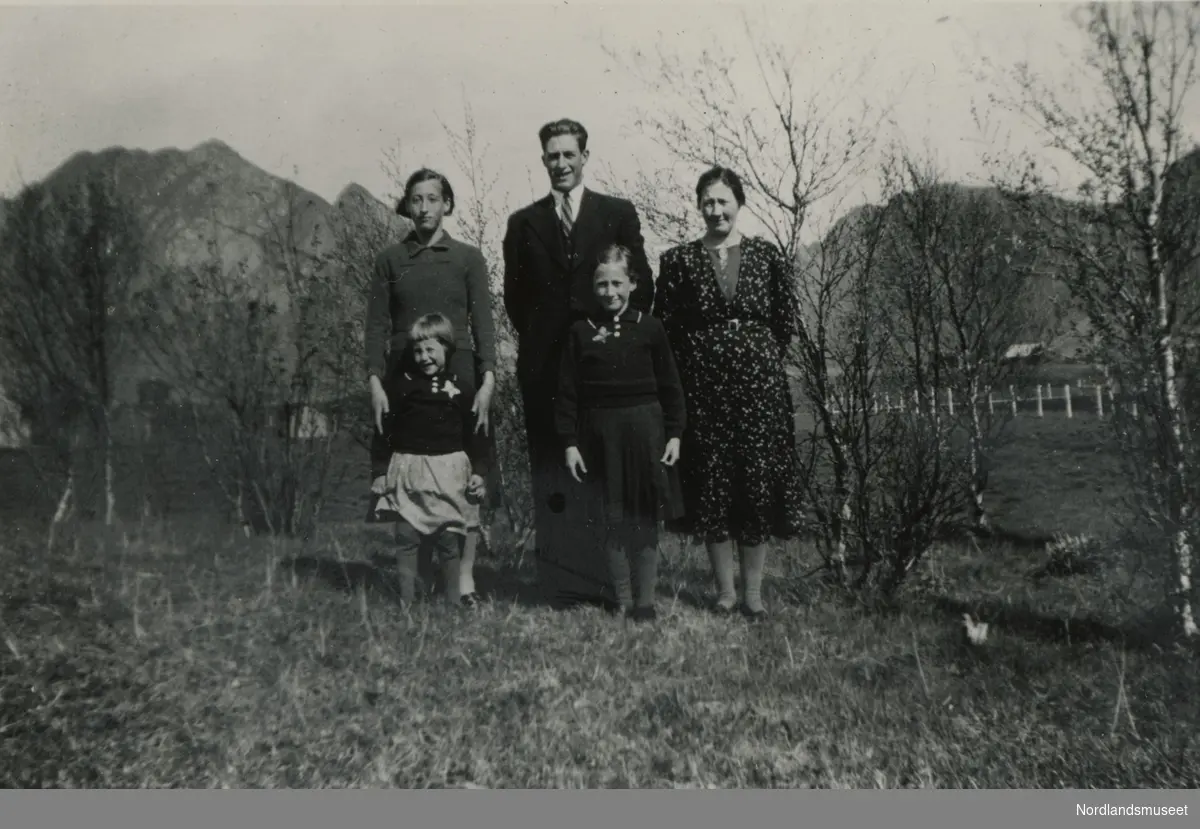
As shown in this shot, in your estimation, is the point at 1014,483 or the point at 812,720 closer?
the point at 812,720

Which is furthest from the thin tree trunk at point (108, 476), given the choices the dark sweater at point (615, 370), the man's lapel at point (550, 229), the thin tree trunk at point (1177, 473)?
the thin tree trunk at point (1177, 473)

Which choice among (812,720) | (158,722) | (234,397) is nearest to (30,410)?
(234,397)

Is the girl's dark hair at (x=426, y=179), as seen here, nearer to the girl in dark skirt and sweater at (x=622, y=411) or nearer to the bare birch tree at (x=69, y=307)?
the girl in dark skirt and sweater at (x=622, y=411)

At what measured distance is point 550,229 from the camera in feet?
11.9

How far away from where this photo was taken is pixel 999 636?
132 inches

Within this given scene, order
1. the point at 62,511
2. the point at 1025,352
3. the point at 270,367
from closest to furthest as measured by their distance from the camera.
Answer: the point at 62,511, the point at 270,367, the point at 1025,352

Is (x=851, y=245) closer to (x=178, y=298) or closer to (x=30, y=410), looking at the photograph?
(x=178, y=298)

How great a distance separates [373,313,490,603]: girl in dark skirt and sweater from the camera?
3.61 metres

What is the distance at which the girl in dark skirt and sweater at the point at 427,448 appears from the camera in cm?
361

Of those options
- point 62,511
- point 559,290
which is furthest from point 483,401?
point 62,511

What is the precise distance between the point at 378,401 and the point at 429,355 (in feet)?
0.99

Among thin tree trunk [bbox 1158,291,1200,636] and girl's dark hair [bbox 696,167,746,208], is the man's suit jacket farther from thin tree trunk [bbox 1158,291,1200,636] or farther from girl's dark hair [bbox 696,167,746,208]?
thin tree trunk [bbox 1158,291,1200,636]
